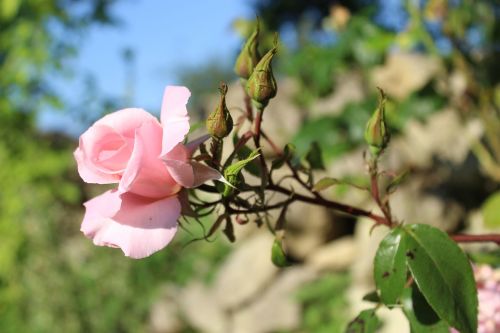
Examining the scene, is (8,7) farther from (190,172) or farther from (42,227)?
(190,172)

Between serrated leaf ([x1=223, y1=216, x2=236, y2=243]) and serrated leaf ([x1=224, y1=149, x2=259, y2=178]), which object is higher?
serrated leaf ([x1=224, y1=149, x2=259, y2=178])

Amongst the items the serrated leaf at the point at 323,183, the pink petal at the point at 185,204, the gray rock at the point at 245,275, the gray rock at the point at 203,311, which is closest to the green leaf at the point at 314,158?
the serrated leaf at the point at 323,183

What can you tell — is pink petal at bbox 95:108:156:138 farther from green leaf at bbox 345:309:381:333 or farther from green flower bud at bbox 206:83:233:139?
green leaf at bbox 345:309:381:333

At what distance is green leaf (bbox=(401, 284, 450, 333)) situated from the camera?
60 cm

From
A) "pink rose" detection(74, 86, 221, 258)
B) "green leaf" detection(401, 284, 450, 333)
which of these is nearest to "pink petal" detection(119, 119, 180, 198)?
"pink rose" detection(74, 86, 221, 258)

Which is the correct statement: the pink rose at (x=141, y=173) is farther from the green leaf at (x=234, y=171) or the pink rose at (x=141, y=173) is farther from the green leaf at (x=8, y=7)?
the green leaf at (x=8, y=7)

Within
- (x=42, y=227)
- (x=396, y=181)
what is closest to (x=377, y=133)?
(x=396, y=181)

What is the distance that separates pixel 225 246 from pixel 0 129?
1.77 m

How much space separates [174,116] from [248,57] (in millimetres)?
124

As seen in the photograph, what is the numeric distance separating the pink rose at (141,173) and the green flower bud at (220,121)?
0.02 meters

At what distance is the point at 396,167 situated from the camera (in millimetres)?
3557

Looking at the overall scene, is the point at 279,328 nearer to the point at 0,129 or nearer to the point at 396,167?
the point at 396,167

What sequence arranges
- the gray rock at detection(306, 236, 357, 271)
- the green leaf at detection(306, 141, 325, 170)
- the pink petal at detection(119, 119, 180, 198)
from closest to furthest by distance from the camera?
the pink petal at detection(119, 119, 180, 198), the green leaf at detection(306, 141, 325, 170), the gray rock at detection(306, 236, 357, 271)

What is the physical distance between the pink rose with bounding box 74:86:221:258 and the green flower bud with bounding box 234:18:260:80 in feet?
0.33
